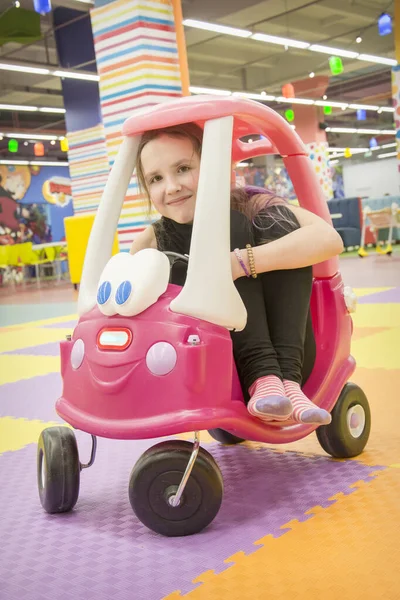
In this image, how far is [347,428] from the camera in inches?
56.1

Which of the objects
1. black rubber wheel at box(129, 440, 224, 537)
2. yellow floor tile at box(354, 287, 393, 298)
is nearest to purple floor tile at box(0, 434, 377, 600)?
black rubber wheel at box(129, 440, 224, 537)

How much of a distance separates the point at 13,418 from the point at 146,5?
→ 424 cm

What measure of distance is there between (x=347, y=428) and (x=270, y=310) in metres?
0.31

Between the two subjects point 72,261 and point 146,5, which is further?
point 72,261

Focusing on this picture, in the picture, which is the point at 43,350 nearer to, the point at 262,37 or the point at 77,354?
the point at 77,354

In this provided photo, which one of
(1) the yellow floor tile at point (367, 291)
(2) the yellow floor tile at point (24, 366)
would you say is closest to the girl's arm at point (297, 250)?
(2) the yellow floor tile at point (24, 366)

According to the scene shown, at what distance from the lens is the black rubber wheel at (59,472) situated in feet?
4.01

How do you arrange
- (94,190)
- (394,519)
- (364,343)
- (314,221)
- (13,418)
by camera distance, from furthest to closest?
(94,190) < (364,343) < (13,418) < (314,221) < (394,519)

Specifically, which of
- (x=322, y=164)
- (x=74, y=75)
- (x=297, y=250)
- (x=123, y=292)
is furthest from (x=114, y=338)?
(x=322, y=164)

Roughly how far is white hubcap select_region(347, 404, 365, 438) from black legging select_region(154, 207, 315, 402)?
163 mm

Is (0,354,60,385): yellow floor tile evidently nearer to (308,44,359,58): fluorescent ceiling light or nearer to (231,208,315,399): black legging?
(231,208,315,399): black legging

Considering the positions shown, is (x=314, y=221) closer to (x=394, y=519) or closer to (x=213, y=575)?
(x=394, y=519)

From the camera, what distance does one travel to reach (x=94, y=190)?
9.58 metres

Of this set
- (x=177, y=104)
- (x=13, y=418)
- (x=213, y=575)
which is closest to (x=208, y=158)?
(x=177, y=104)
